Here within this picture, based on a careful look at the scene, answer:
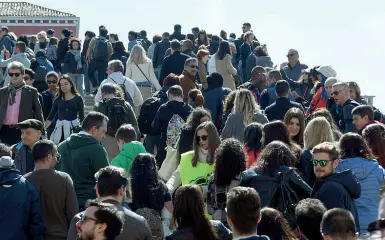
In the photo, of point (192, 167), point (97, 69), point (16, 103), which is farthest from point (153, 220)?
point (97, 69)

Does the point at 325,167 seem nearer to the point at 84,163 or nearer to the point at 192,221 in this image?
the point at 192,221

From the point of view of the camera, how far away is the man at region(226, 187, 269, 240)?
713 cm

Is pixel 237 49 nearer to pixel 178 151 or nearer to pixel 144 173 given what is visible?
pixel 178 151

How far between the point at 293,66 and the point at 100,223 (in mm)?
13206

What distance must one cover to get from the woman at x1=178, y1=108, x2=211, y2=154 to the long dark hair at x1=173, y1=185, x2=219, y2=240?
13.9ft

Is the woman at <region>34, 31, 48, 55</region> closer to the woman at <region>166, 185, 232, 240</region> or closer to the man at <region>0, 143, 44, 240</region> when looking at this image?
the man at <region>0, 143, 44, 240</region>

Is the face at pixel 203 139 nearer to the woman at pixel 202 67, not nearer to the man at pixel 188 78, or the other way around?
the man at pixel 188 78

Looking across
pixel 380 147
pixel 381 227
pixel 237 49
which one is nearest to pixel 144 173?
pixel 380 147

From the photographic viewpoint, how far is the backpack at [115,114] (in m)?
13.5

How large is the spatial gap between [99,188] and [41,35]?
1987 centimetres

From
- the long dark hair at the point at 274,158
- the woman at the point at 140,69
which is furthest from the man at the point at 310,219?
the woman at the point at 140,69

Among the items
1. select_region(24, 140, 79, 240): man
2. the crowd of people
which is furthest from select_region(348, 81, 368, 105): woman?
select_region(24, 140, 79, 240): man

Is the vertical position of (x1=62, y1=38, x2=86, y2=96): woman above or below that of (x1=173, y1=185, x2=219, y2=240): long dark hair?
above

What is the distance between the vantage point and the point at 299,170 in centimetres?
1005
